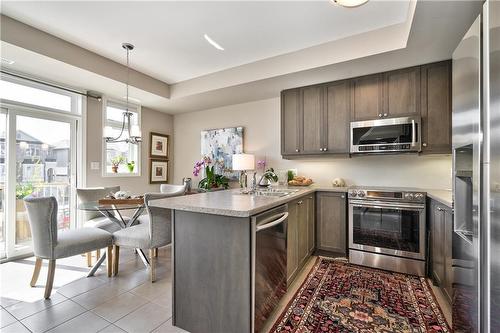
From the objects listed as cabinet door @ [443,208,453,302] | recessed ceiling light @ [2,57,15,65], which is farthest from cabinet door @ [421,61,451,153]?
recessed ceiling light @ [2,57,15,65]

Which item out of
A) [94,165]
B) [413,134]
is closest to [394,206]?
[413,134]

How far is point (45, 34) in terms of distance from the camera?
2.56 meters

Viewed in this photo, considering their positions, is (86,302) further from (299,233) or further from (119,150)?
(119,150)

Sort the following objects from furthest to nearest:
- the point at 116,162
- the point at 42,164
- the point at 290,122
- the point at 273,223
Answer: the point at 116,162, the point at 290,122, the point at 42,164, the point at 273,223

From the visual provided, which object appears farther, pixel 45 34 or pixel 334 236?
pixel 334 236

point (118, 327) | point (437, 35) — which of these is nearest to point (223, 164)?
point (118, 327)

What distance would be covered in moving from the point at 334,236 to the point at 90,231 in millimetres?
2901

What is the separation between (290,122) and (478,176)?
2.54 m

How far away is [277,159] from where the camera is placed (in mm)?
4027

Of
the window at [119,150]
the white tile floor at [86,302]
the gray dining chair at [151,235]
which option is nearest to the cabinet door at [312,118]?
the gray dining chair at [151,235]

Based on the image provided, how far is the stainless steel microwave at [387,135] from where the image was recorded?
8.96 ft

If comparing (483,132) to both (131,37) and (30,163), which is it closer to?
(131,37)

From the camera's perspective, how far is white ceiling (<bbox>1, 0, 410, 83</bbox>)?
7.14ft

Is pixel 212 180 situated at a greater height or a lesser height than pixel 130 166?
lesser
